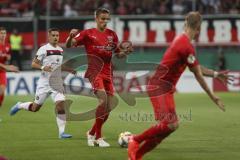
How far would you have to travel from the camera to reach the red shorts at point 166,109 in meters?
9.66

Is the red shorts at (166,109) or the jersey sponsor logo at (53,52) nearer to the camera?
the red shorts at (166,109)

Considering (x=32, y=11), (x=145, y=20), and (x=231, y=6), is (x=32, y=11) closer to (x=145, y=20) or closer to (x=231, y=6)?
(x=145, y=20)

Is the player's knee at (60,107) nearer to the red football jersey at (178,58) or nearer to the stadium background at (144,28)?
the red football jersey at (178,58)

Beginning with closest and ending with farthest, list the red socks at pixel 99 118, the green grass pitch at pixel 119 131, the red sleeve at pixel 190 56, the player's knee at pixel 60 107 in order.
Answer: the red sleeve at pixel 190 56
the green grass pitch at pixel 119 131
the red socks at pixel 99 118
the player's knee at pixel 60 107

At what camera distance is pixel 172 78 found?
9945 mm

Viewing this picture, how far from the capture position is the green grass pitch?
1140 centimetres

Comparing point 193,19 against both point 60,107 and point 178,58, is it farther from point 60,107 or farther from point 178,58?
point 60,107

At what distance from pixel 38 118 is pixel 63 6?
13559mm

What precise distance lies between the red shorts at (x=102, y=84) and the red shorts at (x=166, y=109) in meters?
2.77

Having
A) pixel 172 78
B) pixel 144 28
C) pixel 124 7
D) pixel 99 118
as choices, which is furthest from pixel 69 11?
pixel 172 78

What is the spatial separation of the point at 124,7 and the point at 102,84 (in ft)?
61.2

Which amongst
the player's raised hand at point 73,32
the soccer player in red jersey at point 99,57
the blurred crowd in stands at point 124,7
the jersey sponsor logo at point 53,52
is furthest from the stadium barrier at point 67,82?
the player's raised hand at point 73,32

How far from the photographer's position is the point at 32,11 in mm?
31062

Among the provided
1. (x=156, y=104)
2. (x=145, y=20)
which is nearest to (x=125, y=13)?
(x=145, y=20)
